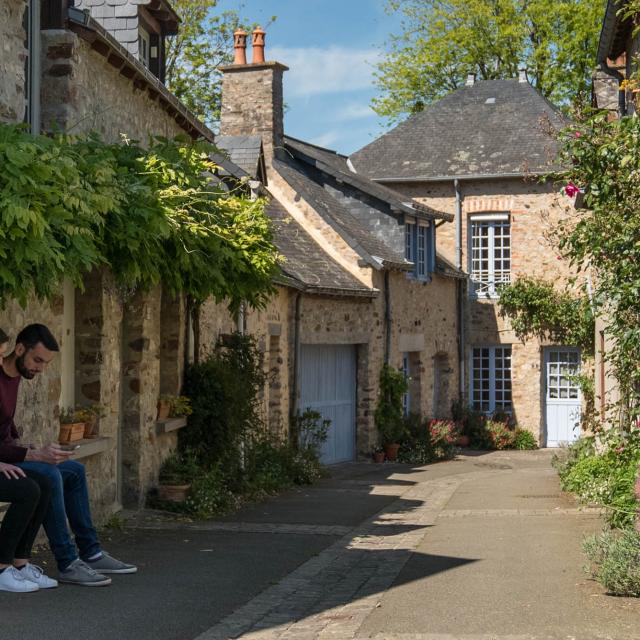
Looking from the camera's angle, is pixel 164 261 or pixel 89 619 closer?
pixel 89 619

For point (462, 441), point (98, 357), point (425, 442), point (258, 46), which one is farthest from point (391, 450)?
point (98, 357)

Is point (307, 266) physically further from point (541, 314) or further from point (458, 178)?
point (541, 314)

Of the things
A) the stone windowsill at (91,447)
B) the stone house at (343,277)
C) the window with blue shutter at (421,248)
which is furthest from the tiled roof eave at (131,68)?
the window with blue shutter at (421,248)

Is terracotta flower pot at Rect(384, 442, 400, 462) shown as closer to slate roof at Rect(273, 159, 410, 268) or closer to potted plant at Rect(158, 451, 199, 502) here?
slate roof at Rect(273, 159, 410, 268)

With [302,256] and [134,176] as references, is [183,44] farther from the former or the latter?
[134,176]

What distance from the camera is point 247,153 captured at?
17.1 metres

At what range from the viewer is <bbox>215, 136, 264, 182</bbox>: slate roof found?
16875 millimetres

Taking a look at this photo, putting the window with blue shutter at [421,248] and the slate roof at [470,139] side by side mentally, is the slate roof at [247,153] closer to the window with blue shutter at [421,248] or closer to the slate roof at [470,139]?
the window with blue shutter at [421,248]

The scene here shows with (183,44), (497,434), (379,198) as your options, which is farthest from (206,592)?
(183,44)

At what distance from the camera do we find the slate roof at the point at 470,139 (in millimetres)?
25469

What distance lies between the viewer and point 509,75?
33.8 m

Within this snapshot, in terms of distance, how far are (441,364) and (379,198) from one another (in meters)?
4.77

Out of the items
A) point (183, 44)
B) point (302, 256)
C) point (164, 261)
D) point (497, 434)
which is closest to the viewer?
point (164, 261)

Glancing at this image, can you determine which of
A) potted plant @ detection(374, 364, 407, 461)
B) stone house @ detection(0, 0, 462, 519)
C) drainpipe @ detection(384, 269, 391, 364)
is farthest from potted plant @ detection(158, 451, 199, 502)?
drainpipe @ detection(384, 269, 391, 364)
